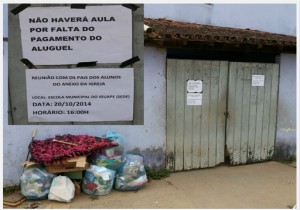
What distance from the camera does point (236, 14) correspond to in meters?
7.16

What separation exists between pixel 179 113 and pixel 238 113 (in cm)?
124

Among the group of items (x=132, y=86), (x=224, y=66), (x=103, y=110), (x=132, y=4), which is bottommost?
(x=103, y=110)

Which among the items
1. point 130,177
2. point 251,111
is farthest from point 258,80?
point 130,177

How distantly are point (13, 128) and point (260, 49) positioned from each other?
4.49 m

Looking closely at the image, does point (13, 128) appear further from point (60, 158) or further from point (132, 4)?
point (132, 4)

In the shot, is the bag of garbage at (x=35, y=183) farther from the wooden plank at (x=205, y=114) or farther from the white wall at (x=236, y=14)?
the white wall at (x=236, y=14)

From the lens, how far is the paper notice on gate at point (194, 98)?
5383 millimetres

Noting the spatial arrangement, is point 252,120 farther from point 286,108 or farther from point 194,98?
point 194,98

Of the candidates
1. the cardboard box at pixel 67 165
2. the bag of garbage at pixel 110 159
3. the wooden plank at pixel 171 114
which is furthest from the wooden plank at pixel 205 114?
the cardboard box at pixel 67 165

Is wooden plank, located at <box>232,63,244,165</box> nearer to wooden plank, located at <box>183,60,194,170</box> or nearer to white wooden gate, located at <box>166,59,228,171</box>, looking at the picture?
white wooden gate, located at <box>166,59,228,171</box>

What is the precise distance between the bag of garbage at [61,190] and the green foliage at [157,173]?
1.38 m

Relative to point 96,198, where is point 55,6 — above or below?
above

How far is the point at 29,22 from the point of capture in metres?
4.05

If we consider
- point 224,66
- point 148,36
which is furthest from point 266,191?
point 148,36
